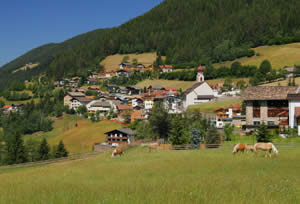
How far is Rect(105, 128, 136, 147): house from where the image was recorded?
83.9 metres

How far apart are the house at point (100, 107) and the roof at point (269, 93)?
259 ft

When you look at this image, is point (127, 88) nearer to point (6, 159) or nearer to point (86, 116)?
point (86, 116)

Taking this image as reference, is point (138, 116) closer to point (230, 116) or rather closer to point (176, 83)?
point (230, 116)

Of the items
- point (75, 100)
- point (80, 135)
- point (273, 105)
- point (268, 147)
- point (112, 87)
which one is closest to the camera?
point (268, 147)

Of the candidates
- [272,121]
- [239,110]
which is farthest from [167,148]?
[239,110]

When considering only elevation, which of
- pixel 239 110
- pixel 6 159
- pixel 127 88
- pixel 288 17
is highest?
pixel 288 17

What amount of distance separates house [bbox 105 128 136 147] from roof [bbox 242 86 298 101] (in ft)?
114

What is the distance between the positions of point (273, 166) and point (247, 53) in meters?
167

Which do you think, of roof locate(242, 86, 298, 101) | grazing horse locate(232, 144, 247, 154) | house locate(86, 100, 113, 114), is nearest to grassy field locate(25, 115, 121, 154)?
house locate(86, 100, 113, 114)

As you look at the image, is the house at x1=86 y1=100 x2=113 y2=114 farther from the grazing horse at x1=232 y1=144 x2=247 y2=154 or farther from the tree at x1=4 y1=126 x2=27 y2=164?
the grazing horse at x1=232 y1=144 x2=247 y2=154

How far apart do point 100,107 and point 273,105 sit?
87069 mm

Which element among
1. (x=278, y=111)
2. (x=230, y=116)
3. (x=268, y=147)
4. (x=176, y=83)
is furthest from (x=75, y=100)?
(x=268, y=147)

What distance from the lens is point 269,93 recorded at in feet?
193

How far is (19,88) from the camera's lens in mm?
199125
